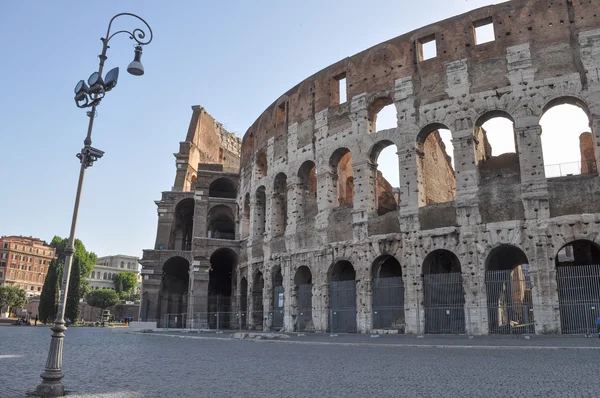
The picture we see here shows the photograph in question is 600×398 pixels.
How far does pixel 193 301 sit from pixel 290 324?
7745 mm

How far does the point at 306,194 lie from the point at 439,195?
684cm

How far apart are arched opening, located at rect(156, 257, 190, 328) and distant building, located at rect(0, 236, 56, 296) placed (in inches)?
1954

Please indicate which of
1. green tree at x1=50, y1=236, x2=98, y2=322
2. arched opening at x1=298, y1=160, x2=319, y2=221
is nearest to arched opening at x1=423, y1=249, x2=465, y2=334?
arched opening at x1=298, y1=160, x2=319, y2=221

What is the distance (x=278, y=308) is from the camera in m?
21.1

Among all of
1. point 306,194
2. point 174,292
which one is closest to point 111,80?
point 306,194

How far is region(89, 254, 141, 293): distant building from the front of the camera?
93.1m

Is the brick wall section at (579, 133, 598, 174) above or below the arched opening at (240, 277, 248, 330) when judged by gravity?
above

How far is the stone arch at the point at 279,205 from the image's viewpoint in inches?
883

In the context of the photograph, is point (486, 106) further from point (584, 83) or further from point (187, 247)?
point (187, 247)

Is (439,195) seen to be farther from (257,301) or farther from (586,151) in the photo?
(257,301)

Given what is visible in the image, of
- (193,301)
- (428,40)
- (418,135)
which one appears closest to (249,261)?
(193,301)

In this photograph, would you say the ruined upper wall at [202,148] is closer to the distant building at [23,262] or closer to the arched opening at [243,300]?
the arched opening at [243,300]

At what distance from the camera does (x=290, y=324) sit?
19.9 m

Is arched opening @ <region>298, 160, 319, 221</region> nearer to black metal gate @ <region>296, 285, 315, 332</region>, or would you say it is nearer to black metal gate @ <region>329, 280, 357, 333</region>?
black metal gate @ <region>296, 285, 315, 332</region>
